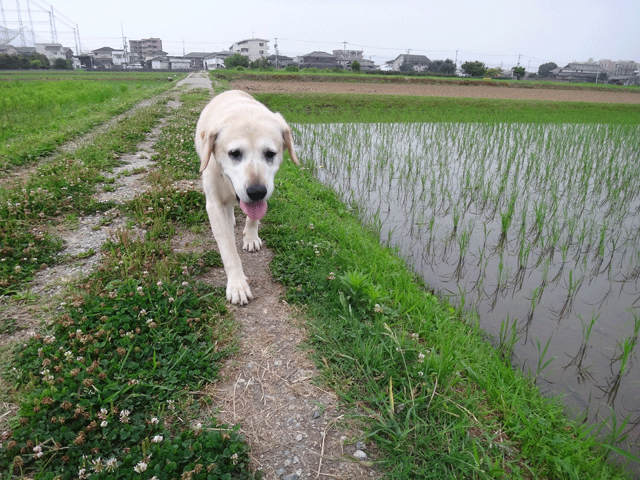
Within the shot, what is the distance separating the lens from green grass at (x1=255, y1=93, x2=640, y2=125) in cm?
1415

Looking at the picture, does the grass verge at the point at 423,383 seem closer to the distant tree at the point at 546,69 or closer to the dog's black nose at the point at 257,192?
the dog's black nose at the point at 257,192

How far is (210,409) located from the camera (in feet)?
6.35

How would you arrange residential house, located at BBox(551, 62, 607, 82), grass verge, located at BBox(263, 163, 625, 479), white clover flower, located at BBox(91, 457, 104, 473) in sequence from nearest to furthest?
white clover flower, located at BBox(91, 457, 104, 473) < grass verge, located at BBox(263, 163, 625, 479) < residential house, located at BBox(551, 62, 607, 82)

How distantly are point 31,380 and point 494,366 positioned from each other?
270 centimetres

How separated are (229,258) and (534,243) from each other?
3648mm

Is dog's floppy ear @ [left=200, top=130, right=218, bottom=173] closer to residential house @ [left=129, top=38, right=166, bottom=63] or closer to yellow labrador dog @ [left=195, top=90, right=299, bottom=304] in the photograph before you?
yellow labrador dog @ [left=195, top=90, right=299, bottom=304]

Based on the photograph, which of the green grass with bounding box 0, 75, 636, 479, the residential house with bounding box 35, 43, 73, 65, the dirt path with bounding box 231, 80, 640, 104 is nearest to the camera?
the green grass with bounding box 0, 75, 636, 479

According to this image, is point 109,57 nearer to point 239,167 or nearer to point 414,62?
point 414,62

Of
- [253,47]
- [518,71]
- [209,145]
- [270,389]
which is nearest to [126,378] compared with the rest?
[270,389]

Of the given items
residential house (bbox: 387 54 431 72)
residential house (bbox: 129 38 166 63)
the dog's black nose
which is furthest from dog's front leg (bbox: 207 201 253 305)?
residential house (bbox: 129 38 166 63)

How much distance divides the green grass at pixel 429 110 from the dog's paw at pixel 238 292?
36.2ft

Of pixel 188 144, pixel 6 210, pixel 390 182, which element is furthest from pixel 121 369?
pixel 188 144

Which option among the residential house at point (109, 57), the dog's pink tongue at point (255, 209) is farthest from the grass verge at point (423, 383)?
the residential house at point (109, 57)

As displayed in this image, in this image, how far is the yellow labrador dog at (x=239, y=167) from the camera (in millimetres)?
2736
